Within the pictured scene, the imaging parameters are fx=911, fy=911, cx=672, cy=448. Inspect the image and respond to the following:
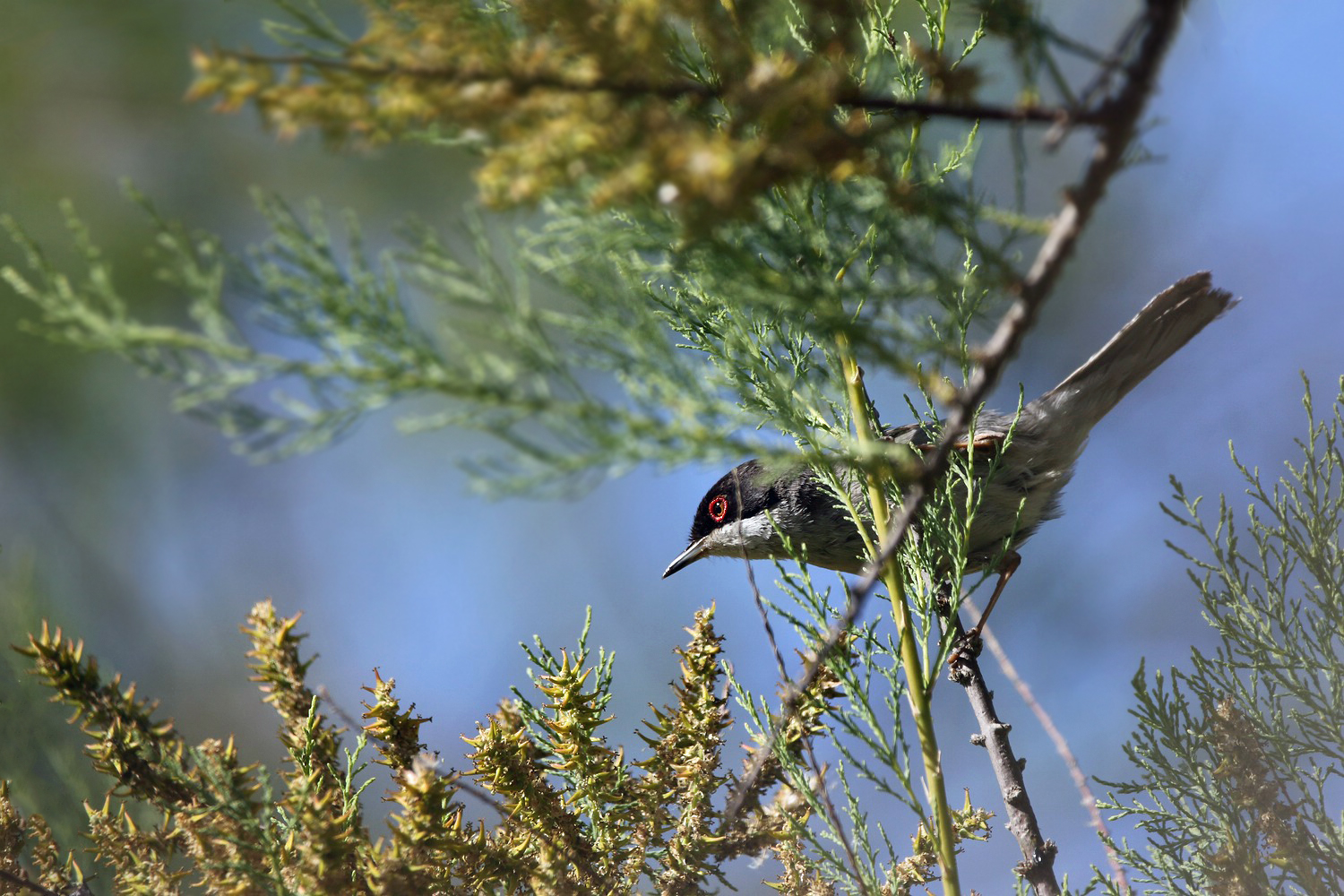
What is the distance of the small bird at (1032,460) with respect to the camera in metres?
2.83

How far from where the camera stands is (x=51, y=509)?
4.25 metres

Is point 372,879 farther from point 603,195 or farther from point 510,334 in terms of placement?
point 603,195

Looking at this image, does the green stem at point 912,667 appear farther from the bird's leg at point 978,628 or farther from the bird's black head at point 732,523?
the bird's black head at point 732,523

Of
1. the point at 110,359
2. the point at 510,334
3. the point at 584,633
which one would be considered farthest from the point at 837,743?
the point at 110,359

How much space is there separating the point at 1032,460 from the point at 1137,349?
477 millimetres

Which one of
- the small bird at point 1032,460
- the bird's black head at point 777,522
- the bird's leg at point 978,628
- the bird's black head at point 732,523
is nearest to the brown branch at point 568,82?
the bird's leg at point 978,628

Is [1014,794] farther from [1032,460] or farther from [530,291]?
[1032,460]

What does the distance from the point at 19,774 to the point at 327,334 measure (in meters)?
1.36

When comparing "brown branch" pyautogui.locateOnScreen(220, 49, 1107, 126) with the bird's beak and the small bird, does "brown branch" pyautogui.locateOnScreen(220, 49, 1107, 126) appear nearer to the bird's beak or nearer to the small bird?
the small bird

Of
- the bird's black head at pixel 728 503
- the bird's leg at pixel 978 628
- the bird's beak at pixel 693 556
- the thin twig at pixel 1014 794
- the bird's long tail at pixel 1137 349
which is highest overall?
the bird's long tail at pixel 1137 349

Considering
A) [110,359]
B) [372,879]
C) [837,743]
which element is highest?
[110,359]

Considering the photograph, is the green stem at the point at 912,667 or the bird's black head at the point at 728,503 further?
the bird's black head at the point at 728,503

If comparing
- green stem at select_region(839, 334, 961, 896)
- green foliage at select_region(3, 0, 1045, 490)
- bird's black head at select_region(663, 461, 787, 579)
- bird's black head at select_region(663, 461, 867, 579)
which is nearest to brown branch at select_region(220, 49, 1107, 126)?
green foliage at select_region(3, 0, 1045, 490)

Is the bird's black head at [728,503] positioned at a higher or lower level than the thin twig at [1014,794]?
higher
